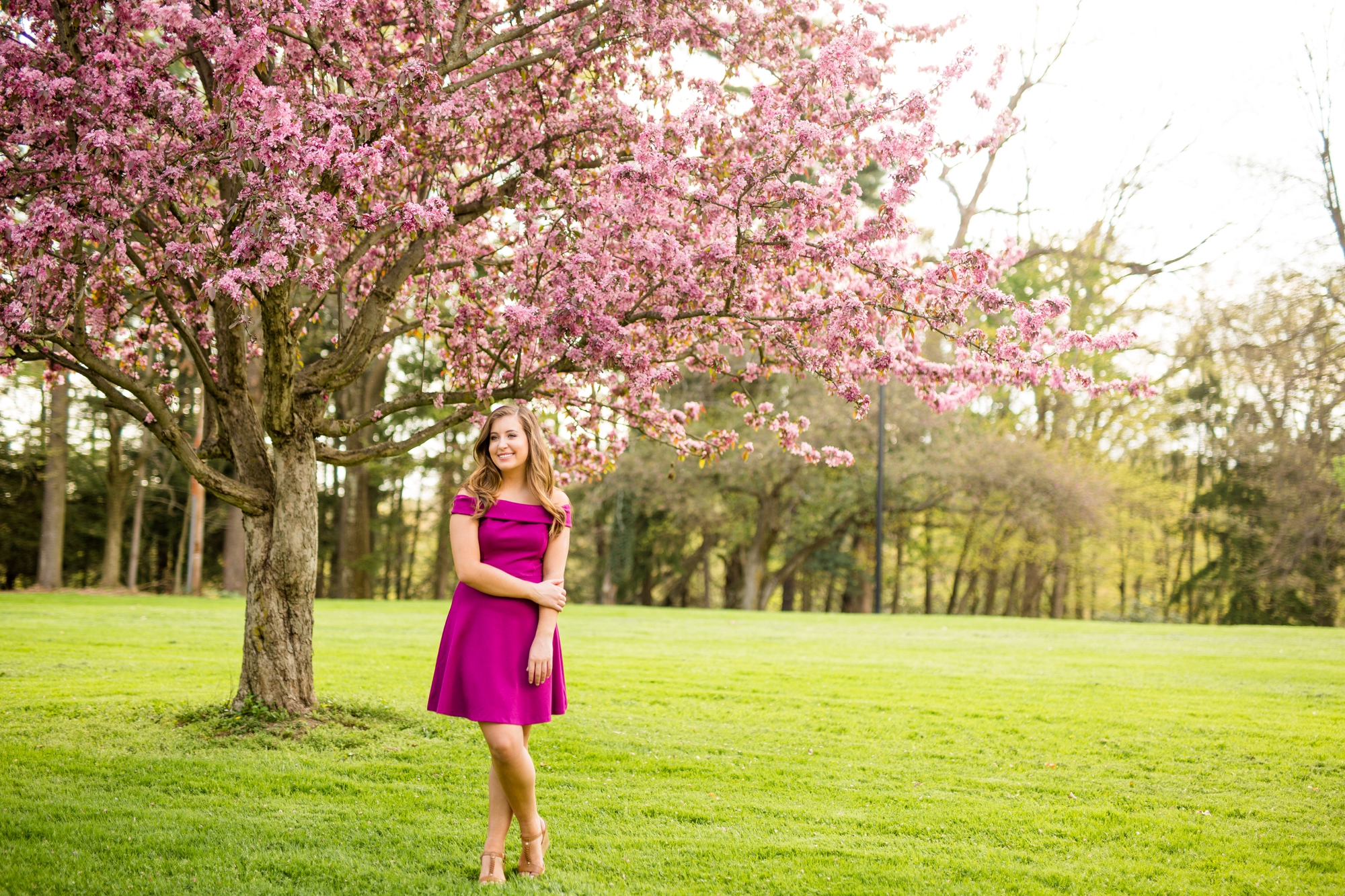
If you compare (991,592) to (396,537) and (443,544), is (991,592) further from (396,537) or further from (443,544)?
(396,537)

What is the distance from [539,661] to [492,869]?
0.98m

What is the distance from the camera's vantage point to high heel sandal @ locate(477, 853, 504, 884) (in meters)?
4.43

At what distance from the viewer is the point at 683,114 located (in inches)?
262

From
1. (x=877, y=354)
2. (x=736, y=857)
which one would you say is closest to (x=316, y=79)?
(x=877, y=354)

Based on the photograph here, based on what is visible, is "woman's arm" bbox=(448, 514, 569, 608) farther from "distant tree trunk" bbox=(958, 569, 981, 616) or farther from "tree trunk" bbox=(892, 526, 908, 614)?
"distant tree trunk" bbox=(958, 569, 981, 616)

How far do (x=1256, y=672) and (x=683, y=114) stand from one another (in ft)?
35.1

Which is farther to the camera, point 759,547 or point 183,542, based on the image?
point 183,542

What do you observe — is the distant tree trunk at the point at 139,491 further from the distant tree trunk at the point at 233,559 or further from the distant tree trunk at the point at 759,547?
the distant tree trunk at the point at 759,547

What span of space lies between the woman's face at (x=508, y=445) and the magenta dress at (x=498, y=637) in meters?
0.18

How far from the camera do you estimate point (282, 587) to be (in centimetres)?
734

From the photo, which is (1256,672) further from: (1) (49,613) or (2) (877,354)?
(1) (49,613)

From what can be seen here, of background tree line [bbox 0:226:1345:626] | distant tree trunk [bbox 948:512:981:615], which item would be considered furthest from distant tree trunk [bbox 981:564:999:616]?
distant tree trunk [bbox 948:512:981:615]

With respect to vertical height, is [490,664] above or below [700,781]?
above

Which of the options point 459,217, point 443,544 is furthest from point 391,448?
point 443,544
